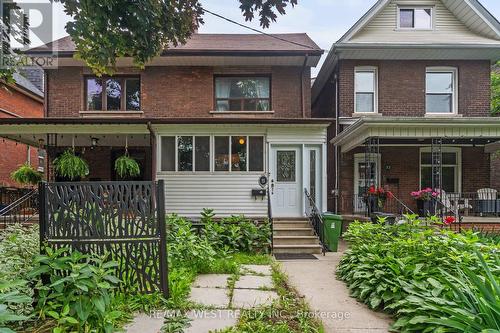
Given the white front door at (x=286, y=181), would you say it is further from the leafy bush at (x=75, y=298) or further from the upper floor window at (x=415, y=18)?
the leafy bush at (x=75, y=298)

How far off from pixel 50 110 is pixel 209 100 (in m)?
6.03

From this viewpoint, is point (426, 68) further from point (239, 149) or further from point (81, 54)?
point (81, 54)

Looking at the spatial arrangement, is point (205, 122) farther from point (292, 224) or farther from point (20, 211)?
point (20, 211)

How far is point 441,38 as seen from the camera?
12430 millimetres

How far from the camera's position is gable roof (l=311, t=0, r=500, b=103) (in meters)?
11.7

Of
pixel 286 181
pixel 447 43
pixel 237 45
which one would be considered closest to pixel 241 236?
pixel 286 181

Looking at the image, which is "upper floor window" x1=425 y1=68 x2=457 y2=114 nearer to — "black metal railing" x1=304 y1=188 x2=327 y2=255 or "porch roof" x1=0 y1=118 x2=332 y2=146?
"porch roof" x1=0 y1=118 x2=332 y2=146

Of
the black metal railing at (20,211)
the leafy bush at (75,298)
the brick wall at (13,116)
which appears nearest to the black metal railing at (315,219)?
the leafy bush at (75,298)

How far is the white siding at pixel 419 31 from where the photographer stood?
1233 centimetres

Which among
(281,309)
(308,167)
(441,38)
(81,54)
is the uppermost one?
(441,38)

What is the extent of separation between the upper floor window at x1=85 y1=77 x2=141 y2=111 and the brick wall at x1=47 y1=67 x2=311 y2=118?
0.96 feet

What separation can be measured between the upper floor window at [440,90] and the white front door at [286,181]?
231 inches

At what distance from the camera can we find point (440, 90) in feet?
40.5

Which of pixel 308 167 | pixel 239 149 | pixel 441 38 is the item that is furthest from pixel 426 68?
pixel 239 149
